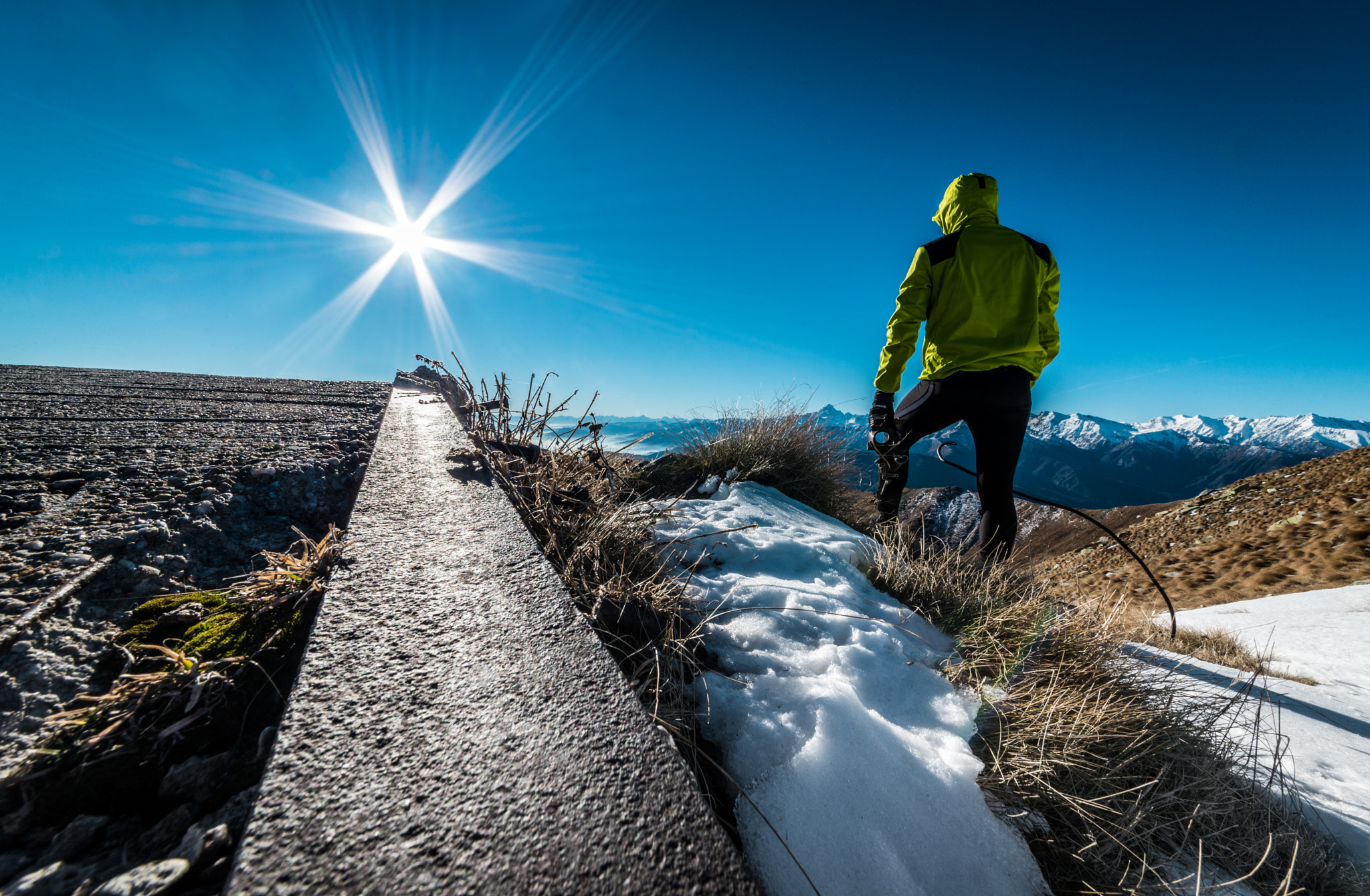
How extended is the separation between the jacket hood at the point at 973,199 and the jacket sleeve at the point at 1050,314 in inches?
19.6

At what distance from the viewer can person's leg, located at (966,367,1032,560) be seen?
2613 mm

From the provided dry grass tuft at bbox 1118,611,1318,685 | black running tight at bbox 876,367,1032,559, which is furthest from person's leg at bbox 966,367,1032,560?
dry grass tuft at bbox 1118,611,1318,685

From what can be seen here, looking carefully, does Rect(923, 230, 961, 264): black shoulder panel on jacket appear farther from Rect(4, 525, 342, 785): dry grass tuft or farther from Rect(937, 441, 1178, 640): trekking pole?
Rect(4, 525, 342, 785): dry grass tuft

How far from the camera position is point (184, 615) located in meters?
0.78

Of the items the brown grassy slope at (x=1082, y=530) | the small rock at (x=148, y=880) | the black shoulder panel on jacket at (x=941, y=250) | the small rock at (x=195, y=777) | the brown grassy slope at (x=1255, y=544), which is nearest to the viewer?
the small rock at (x=148, y=880)

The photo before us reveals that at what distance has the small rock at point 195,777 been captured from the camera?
55cm

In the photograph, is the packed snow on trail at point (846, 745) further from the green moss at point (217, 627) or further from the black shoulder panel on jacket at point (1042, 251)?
the black shoulder panel on jacket at point (1042, 251)

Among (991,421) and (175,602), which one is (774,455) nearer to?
(991,421)

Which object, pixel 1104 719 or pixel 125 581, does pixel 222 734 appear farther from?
pixel 1104 719

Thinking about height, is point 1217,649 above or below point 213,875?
below

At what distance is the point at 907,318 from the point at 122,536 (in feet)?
10.8

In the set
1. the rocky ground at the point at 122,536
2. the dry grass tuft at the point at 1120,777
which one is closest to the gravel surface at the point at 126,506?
the rocky ground at the point at 122,536

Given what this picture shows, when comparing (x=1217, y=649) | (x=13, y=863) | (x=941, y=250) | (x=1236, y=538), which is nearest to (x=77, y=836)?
(x=13, y=863)

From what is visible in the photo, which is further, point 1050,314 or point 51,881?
point 1050,314
